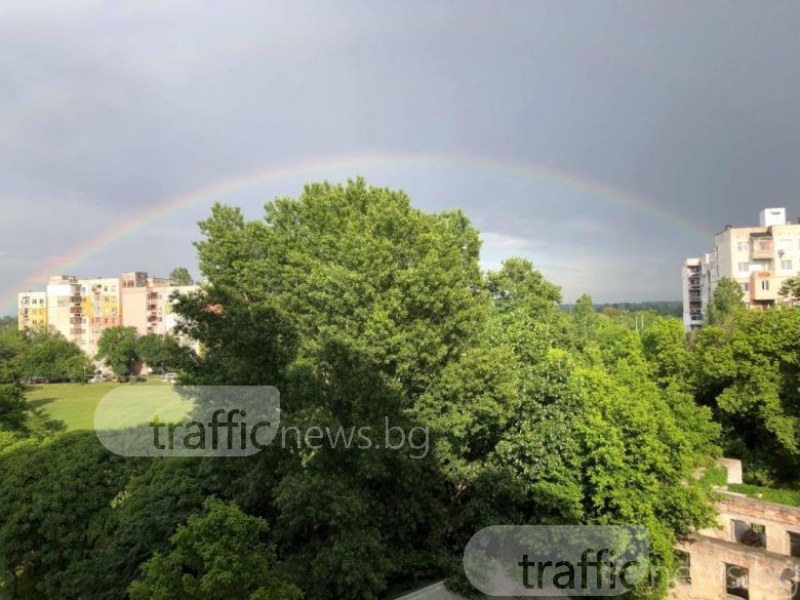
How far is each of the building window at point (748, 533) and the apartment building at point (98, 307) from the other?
8493 cm

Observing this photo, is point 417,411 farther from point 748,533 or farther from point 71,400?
point 71,400

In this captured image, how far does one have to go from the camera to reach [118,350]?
77000 mm

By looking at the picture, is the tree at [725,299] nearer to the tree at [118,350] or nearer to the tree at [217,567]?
the tree at [217,567]

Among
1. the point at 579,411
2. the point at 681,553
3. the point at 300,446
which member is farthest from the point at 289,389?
the point at 681,553

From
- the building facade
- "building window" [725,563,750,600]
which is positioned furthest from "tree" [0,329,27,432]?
"building window" [725,563,750,600]

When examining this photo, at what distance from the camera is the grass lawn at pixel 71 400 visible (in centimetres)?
4471

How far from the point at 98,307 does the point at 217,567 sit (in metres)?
96.6

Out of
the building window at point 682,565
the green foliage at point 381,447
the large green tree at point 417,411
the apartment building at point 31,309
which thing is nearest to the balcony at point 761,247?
the green foliage at point 381,447

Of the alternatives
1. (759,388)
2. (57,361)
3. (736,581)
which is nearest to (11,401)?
(736,581)

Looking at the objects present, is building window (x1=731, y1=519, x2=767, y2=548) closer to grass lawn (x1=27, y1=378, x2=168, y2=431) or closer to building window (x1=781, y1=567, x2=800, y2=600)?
building window (x1=781, y1=567, x2=800, y2=600)

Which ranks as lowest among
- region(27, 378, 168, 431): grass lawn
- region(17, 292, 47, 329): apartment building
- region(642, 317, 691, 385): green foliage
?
region(27, 378, 168, 431): grass lawn

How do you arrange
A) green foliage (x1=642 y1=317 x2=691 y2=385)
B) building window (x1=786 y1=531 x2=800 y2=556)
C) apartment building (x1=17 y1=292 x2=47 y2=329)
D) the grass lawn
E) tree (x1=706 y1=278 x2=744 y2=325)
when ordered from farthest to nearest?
apartment building (x1=17 y1=292 x2=47 y2=329) → the grass lawn → tree (x1=706 y1=278 x2=744 y2=325) → green foliage (x1=642 y1=317 x2=691 y2=385) → building window (x1=786 y1=531 x2=800 y2=556)

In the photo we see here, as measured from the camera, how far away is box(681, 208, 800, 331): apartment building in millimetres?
46812

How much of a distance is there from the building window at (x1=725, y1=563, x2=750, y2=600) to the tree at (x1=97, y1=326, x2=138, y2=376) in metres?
80.5
